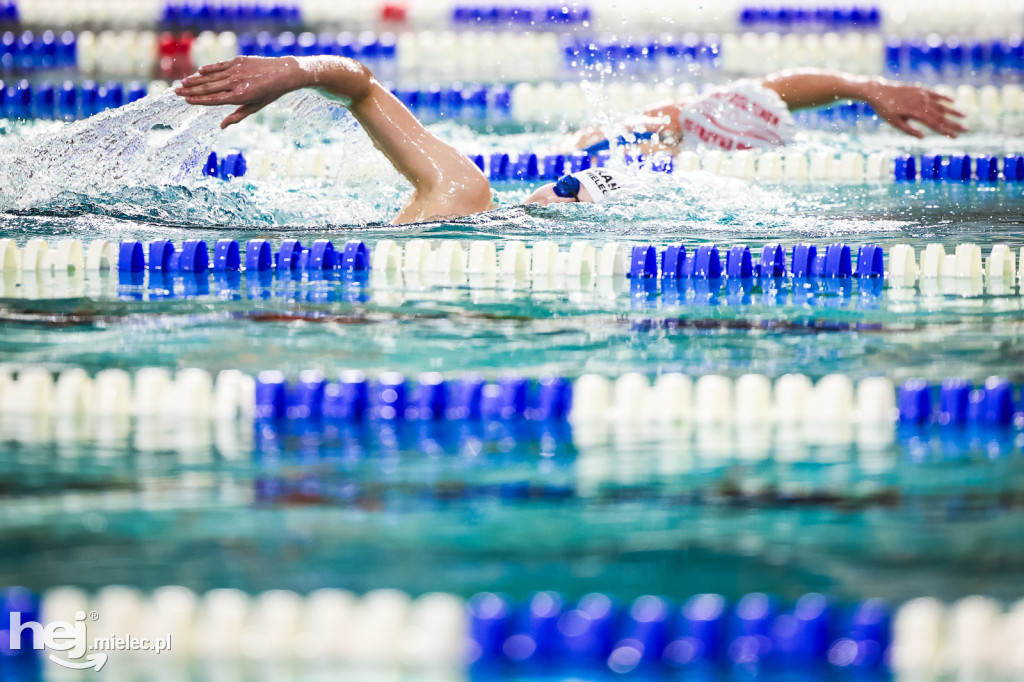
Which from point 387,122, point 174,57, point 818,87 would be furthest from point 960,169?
point 174,57

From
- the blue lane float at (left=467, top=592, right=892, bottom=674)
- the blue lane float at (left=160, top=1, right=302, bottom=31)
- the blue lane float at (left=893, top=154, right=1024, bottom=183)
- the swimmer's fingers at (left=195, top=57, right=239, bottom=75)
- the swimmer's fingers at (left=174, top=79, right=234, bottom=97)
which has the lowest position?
the blue lane float at (left=467, top=592, right=892, bottom=674)

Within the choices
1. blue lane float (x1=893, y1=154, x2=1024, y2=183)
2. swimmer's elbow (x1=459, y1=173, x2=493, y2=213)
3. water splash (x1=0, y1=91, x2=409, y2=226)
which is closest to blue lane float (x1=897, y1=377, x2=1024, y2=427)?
swimmer's elbow (x1=459, y1=173, x2=493, y2=213)

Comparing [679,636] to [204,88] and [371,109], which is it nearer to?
[204,88]

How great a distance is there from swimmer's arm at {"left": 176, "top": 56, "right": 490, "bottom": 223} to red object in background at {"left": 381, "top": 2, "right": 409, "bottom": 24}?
427cm

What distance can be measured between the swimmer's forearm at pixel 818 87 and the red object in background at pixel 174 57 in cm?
372

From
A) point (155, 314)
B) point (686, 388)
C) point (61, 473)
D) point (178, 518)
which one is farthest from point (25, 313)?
point (686, 388)

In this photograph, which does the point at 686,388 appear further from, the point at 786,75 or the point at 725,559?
the point at 786,75

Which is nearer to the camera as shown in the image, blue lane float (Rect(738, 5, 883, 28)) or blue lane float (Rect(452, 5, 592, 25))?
blue lane float (Rect(738, 5, 883, 28))

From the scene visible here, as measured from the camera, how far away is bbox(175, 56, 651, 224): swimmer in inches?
149

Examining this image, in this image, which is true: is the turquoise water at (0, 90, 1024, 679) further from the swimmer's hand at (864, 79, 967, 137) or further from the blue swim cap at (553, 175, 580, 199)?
the swimmer's hand at (864, 79, 967, 137)

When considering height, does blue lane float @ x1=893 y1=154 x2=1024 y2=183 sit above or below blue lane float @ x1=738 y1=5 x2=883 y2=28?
below

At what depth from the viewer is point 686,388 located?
2859 mm

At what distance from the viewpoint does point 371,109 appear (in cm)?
432

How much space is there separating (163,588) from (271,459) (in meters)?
0.66
